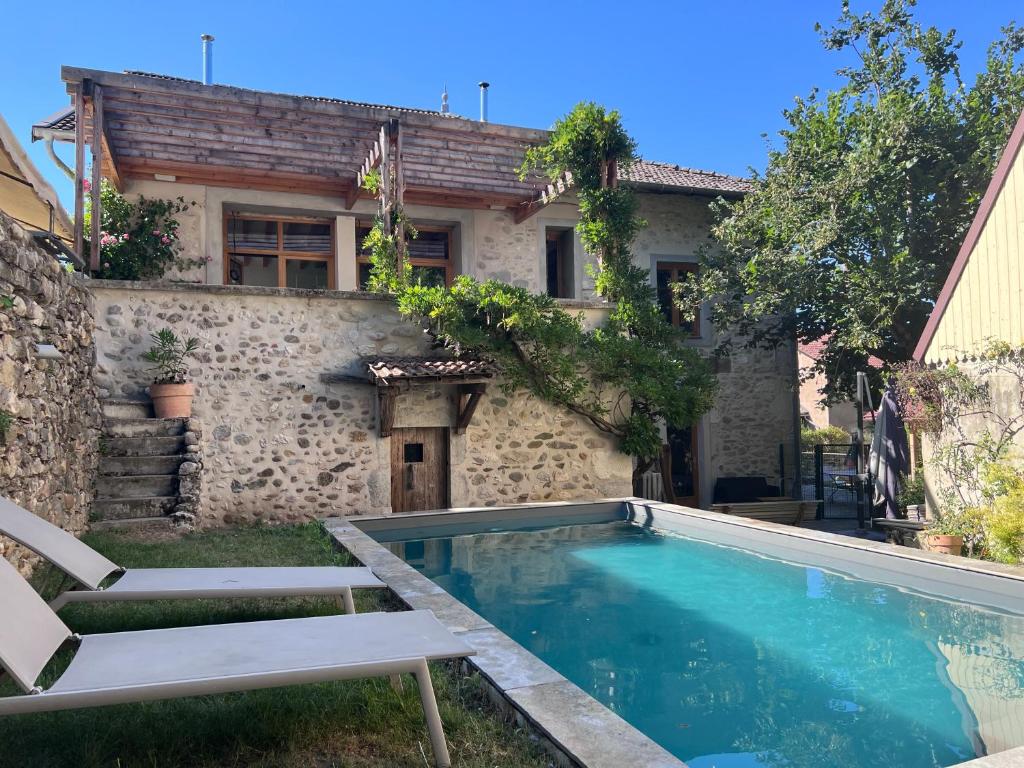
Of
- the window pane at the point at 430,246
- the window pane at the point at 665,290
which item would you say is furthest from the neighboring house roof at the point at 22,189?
the window pane at the point at 665,290

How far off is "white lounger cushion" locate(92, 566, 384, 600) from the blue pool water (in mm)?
1330

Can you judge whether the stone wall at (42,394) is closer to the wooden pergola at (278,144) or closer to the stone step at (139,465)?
the stone step at (139,465)

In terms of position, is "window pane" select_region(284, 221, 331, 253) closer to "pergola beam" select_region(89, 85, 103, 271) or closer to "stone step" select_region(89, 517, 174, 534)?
"pergola beam" select_region(89, 85, 103, 271)

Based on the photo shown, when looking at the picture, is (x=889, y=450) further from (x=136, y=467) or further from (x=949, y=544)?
(x=136, y=467)

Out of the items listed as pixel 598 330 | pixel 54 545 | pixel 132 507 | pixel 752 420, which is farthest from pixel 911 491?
pixel 54 545

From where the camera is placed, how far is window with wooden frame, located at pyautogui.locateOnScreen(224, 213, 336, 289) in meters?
10.7

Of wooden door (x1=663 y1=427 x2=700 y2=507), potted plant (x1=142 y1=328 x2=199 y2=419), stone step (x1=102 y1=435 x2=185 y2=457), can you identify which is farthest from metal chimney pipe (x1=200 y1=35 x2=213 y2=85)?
wooden door (x1=663 y1=427 x2=700 y2=507)

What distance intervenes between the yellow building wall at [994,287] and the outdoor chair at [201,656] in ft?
22.8

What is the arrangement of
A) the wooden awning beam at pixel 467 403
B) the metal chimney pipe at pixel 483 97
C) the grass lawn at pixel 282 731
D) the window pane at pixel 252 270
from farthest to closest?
1. the metal chimney pipe at pixel 483 97
2. the window pane at pixel 252 270
3. the wooden awning beam at pixel 467 403
4. the grass lawn at pixel 282 731

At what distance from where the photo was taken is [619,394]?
32.0 feet

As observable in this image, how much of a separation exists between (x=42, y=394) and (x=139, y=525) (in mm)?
1779

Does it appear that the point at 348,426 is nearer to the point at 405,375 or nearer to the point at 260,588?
the point at 405,375

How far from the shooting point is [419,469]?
8953 millimetres

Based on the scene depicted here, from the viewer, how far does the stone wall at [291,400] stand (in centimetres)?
791
